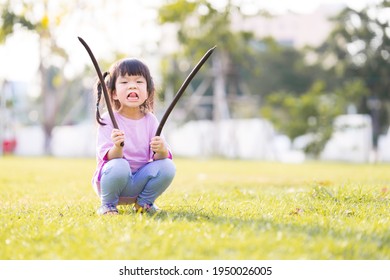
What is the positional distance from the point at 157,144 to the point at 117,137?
0.26 m

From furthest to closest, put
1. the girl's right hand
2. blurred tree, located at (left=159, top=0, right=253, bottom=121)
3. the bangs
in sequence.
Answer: blurred tree, located at (left=159, top=0, right=253, bottom=121), the bangs, the girl's right hand

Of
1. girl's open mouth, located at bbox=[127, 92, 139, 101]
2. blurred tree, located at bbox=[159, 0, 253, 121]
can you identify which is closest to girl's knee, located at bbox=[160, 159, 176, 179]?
girl's open mouth, located at bbox=[127, 92, 139, 101]

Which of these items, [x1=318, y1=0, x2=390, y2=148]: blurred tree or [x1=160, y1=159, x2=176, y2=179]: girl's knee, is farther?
[x1=318, y1=0, x2=390, y2=148]: blurred tree

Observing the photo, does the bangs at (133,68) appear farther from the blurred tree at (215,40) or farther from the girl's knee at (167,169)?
the blurred tree at (215,40)

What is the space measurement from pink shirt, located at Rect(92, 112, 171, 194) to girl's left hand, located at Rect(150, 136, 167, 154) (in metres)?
0.18

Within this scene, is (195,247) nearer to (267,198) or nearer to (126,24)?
(267,198)

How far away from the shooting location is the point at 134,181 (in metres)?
3.79

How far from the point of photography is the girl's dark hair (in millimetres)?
3814

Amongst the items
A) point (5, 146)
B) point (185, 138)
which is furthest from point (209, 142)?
point (5, 146)

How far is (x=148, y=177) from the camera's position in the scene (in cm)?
375

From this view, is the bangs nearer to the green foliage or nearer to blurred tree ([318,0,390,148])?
the green foliage

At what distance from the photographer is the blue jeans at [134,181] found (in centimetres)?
363

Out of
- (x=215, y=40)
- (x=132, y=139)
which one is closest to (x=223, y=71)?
(x=215, y=40)
